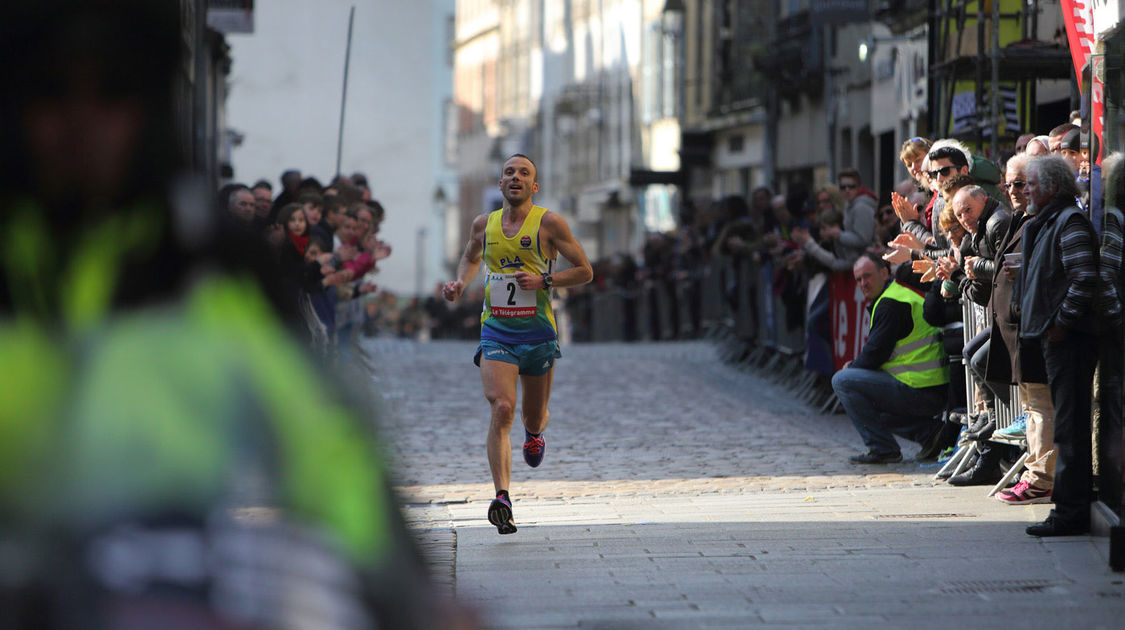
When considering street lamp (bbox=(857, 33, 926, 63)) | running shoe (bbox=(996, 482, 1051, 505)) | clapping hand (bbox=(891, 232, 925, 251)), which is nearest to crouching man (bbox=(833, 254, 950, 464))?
clapping hand (bbox=(891, 232, 925, 251))

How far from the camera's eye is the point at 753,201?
21719 millimetres

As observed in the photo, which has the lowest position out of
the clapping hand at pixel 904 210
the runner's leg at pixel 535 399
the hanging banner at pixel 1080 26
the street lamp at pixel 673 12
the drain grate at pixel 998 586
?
the drain grate at pixel 998 586

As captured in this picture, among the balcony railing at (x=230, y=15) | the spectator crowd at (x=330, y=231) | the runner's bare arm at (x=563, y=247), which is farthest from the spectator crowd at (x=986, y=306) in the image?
the balcony railing at (x=230, y=15)

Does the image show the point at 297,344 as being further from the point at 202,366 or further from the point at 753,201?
the point at 753,201

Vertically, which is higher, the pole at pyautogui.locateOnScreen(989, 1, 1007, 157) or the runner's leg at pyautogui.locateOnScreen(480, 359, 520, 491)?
the pole at pyautogui.locateOnScreen(989, 1, 1007, 157)

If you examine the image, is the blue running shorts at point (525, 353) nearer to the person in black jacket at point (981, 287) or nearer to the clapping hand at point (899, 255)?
the person in black jacket at point (981, 287)

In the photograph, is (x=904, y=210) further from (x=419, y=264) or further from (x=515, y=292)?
(x=419, y=264)

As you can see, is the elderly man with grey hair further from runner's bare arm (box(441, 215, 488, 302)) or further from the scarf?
the scarf

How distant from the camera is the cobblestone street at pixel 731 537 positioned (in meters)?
6.79

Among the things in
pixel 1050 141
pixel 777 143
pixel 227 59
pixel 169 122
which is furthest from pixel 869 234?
pixel 777 143

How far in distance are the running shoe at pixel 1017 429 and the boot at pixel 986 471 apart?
21.5 inches

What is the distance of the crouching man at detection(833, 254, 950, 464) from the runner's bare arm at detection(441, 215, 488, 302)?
11.0 ft

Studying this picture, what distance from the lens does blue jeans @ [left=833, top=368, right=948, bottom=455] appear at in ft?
39.8

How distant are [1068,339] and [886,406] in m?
3.70
